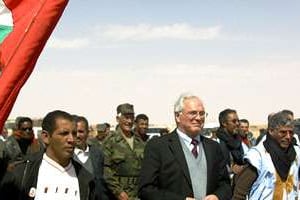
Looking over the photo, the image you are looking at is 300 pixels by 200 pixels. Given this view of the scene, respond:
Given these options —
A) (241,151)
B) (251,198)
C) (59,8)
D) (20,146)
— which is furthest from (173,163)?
(20,146)

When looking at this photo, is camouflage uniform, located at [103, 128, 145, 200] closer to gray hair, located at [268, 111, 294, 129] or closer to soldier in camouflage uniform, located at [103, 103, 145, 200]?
soldier in camouflage uniform, located at [103, 103, 145, 200]

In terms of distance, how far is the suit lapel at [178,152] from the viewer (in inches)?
203

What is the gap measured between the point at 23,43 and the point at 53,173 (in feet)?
5.01

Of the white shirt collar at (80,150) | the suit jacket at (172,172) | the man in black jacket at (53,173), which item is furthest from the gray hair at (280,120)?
the white shirt collar at (80,150)

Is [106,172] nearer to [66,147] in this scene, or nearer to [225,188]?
[225,188]

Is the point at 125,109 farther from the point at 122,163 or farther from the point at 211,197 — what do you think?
the point at 211,197

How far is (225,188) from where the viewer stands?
5.33 metres

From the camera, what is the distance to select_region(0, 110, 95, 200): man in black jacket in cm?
435

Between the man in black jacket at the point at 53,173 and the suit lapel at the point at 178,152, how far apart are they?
2.73 ft

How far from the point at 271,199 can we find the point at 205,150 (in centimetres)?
87

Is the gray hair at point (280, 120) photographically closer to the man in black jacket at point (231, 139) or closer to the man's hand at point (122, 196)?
the man's hand at point (122, 196)

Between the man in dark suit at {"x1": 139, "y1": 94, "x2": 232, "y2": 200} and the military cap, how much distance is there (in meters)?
2.61

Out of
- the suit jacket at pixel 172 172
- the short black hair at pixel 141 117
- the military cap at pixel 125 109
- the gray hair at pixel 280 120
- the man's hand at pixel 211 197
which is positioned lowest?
the man's hand at pixel 211 197

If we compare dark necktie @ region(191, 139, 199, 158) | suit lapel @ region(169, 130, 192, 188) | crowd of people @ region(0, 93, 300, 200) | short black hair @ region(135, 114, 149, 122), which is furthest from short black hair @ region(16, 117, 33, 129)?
dark necktie @ region(191, 139, 199, 158)
